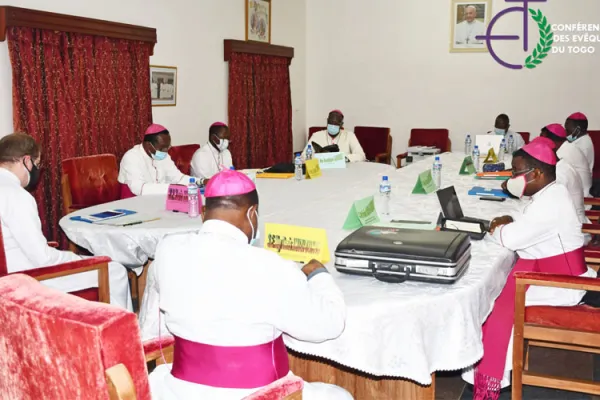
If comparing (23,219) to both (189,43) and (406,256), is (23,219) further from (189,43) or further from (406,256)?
(189,43)

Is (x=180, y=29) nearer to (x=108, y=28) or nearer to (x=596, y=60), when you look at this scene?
(x=108, y=28)

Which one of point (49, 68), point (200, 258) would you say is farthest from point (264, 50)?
point (200, 258)

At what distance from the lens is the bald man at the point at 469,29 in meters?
8.19

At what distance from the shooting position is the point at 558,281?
7.55 ft

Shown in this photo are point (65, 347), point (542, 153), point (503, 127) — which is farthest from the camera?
point (503, 127)

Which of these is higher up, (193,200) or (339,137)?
(339,137)

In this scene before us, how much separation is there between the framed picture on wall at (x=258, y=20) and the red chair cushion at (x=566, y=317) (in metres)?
5.79

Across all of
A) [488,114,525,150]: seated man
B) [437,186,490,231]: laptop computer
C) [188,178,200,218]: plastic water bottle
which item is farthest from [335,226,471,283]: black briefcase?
[488,114,525,150]: seated man

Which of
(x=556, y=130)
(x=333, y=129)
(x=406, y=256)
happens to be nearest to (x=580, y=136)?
(x=556, y=130)

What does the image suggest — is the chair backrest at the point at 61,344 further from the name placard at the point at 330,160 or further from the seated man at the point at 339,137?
the seated man at the point at 339,137

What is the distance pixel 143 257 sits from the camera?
3.11 metres

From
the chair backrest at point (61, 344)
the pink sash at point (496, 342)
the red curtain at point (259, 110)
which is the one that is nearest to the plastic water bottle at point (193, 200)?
the pink sash at point (496, 342)

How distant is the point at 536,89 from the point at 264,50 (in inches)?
142

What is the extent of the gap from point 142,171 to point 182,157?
1413mm
